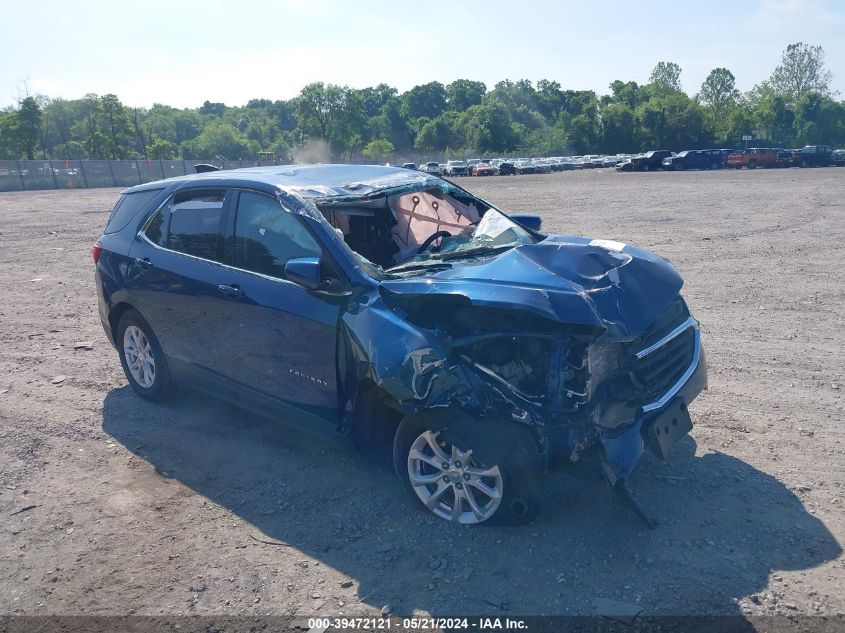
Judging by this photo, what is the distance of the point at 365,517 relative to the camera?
13.4 ft

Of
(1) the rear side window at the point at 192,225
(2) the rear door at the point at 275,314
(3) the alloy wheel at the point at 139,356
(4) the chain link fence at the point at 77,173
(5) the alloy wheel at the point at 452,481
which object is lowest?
(5) the alloy wheel at the point at 452,481

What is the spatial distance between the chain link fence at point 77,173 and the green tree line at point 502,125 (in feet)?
56.7

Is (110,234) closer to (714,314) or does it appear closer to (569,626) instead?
(569,626)

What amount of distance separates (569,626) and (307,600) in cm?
124

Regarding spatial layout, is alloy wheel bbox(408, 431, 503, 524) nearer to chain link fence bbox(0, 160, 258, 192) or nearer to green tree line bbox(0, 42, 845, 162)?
chain link fence bbox(0, 160, 258, 192)

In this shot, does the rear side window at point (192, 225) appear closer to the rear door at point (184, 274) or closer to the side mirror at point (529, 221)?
the rear door at point (184, 274)

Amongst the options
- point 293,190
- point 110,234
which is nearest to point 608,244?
point 293,190

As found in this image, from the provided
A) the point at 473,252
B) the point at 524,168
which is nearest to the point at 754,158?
the point at 524,168

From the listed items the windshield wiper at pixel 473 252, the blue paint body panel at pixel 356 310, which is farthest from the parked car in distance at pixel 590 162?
the windshield wiper at pixel 473 252

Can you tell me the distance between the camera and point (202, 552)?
3830 millimetres

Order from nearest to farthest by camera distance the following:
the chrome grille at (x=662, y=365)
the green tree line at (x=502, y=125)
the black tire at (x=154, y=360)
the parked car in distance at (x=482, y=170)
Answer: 1. the chrome grille at (x=662, y=365)
2. the black tire at (x=154, y=360)
3. the parked car in distance at (x=482, y=170)
4. the green tree line at (x=502, y=125)

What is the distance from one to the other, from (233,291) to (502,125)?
335 ft

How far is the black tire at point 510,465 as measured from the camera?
3.62m

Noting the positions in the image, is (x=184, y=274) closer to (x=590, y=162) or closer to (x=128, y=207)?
(x=128, y=207)
